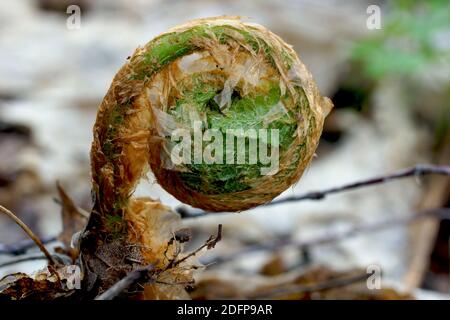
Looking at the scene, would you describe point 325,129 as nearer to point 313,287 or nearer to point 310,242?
point 310,242

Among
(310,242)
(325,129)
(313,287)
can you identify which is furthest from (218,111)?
(325,129)

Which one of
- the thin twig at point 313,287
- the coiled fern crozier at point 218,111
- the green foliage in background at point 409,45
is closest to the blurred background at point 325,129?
the green foliage in background at point 409,45

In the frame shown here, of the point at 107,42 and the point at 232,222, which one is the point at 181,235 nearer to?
the point at 232,222

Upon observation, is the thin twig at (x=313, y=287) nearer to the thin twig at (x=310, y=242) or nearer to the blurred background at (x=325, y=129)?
the thin twig at (x=310, y=242)

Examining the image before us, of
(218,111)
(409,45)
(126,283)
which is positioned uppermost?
(409,45)

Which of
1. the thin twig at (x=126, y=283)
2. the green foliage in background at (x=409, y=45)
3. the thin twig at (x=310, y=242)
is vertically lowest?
the thin twig at (x=310, y=242)

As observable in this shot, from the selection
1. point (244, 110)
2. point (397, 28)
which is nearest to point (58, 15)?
point (397, 28)
